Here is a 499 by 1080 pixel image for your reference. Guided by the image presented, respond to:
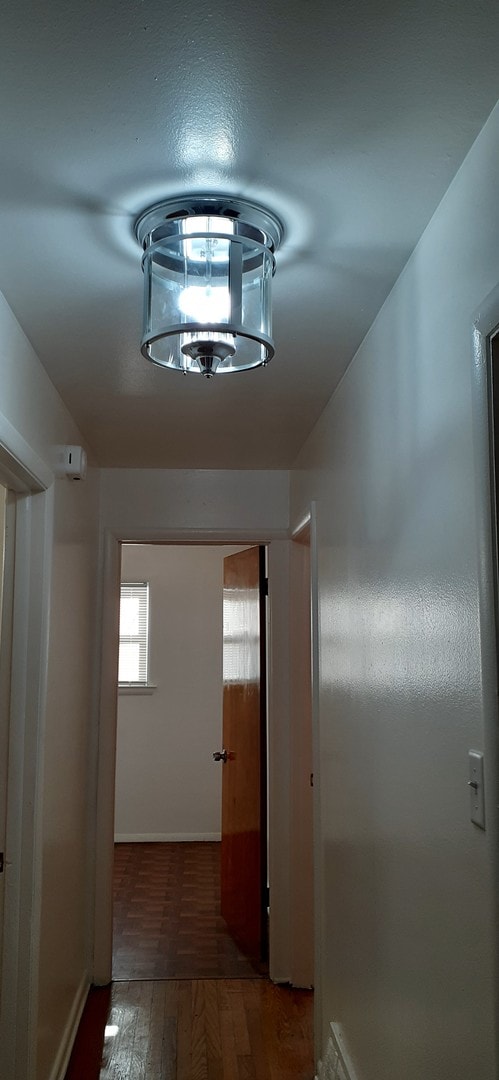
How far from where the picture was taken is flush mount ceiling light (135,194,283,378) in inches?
60.7

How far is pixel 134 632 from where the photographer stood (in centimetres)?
645

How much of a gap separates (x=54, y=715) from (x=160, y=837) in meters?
3.86

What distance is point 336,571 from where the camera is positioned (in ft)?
8.64

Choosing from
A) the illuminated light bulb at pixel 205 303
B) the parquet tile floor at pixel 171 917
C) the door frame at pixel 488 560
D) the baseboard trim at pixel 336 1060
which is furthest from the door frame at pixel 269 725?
the door frame at pixel 488 560

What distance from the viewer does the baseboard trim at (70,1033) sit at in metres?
2.77

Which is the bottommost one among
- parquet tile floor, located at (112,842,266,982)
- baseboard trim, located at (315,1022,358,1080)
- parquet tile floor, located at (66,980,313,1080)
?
parquet tile floor, located at (66,980,313,1080)

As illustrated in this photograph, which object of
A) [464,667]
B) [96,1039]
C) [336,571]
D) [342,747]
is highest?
[336,571]

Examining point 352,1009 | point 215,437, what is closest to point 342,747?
point 352,1009

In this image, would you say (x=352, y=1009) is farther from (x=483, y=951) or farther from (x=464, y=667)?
(x=464, y=667)

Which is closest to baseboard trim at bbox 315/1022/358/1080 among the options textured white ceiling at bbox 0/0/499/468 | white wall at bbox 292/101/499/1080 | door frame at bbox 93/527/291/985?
white wall at bbox 292/101/499/1080

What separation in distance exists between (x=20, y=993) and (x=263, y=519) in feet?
7.49

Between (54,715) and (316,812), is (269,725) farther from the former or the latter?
(54,715)

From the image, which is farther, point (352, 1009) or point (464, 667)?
point (352, 1009)

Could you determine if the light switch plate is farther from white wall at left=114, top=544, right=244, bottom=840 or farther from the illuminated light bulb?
white wall at left=114, top=544, right=244, bottom=840
